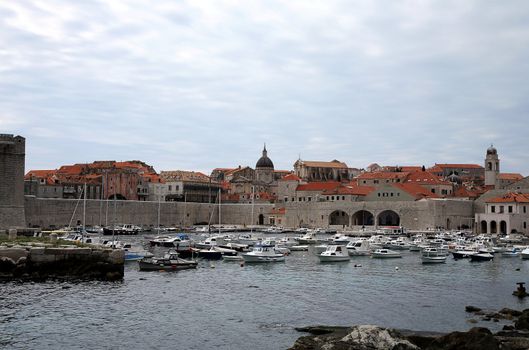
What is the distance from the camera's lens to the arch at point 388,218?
283 feet

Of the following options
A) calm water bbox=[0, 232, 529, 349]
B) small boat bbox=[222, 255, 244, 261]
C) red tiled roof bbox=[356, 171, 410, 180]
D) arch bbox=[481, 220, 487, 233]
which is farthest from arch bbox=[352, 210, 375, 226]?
calm water bbox=[0, 232, 529, 349]

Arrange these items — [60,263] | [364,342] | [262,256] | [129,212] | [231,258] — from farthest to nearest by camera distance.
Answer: [129,212], [231,258], [262,256], [60,263], [364,342]

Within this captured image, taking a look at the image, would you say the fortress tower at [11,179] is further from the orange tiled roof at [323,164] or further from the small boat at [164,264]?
the orange tiled roof at [323,164]

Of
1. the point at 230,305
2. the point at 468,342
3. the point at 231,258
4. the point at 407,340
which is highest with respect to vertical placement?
the point at 231,258

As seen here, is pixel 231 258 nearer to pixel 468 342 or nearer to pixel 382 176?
pixel 468 342

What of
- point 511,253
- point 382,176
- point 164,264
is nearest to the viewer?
point 164,264

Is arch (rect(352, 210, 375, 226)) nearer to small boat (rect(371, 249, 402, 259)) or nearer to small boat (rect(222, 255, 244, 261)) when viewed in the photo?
small boat (rect(371, 249, 402, 259))

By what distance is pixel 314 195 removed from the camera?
3873 inches

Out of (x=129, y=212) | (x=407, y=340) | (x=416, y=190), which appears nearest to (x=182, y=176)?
(x=129, y=212)

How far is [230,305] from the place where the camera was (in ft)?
82.9

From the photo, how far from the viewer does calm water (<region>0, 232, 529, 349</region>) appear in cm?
1969

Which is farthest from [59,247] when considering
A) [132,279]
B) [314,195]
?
[314,195]

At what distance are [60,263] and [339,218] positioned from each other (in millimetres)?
62251

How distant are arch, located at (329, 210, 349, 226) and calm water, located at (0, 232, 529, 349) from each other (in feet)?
168
